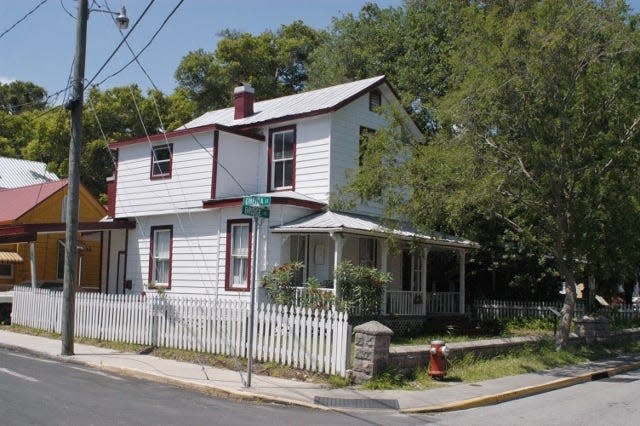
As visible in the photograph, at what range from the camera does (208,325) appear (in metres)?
14.2

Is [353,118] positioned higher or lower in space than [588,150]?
higher

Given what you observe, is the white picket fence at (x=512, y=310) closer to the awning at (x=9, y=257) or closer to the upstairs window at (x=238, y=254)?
the upstairs window at (x=238, y=254)

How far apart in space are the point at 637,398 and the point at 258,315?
23.2 ft

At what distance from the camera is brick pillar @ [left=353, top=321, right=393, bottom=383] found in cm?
1155

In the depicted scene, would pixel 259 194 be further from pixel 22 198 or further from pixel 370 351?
Result: pixel 22 198

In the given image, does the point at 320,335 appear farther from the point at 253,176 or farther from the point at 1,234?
the point at 1,234

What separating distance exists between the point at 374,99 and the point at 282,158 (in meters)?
3.66

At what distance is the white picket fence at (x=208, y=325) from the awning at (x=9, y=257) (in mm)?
8474

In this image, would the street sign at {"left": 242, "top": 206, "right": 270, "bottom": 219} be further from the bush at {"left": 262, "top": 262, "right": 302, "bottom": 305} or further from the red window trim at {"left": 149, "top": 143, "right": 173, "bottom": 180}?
the red window trim at {"left": 149, "top": 143, "right": 173, "bottom": 180}

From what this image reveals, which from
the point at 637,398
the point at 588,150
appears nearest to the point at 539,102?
the point at 588,150

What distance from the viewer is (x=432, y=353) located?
1234 cm

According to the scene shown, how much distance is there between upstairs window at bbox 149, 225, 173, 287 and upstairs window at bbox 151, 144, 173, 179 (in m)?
1.72

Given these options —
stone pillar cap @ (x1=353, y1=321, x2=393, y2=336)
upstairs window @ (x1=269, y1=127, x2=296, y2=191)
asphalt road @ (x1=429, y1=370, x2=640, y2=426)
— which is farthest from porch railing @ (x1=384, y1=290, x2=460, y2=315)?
stone pillar cap @ (x1=353, y1=321, x2=393, y2=336)

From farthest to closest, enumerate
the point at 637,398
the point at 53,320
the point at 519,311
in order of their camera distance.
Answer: the point at 519,311, the point at 53,320, the point at 637,398
